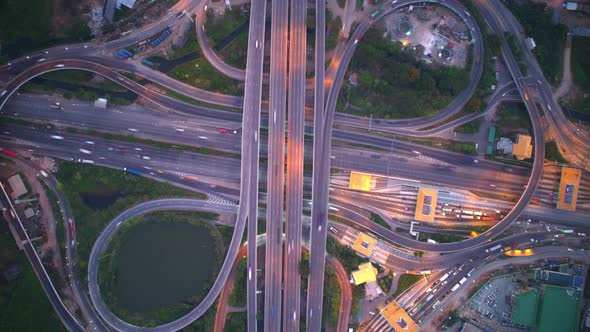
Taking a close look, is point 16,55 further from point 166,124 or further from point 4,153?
point 166,124

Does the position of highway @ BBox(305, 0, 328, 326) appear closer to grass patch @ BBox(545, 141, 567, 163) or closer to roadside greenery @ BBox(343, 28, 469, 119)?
roadside greenery @ BBox(343, 28, 469, 119)

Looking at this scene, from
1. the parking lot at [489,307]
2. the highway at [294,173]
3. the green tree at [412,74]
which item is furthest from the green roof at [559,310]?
the green tree at [412,74]

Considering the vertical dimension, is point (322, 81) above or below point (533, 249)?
above

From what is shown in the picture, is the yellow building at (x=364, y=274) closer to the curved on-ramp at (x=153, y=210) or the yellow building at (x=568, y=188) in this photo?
the curved on-ramp at (x=153, y=210)

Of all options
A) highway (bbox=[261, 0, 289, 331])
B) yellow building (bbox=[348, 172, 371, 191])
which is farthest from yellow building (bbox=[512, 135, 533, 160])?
highway (bbox=[261, 0, 289, 331])

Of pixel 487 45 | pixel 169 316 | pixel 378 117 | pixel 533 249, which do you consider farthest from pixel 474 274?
pixel 169 316

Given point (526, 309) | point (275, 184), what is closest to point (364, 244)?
point (275, 184)
